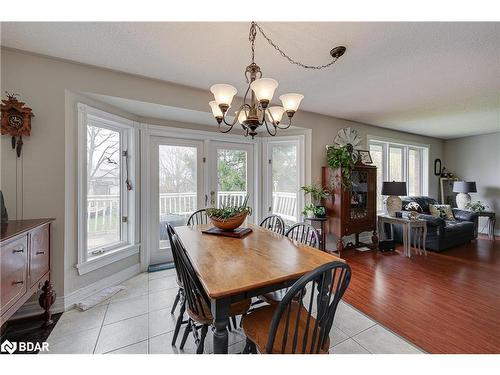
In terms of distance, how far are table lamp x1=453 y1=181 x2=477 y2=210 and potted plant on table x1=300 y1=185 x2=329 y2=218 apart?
3.74 m

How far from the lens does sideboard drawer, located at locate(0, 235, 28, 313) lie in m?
1.32

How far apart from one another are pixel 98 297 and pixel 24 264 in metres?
0.93

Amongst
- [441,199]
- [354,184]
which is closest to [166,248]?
[354,184]

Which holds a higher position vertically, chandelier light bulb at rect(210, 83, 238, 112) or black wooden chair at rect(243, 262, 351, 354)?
chandelier light bulb at rect(210, 83, 238, 112)

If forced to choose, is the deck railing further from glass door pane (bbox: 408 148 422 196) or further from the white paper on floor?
glass door pane (bbox: 408 148 422 196)

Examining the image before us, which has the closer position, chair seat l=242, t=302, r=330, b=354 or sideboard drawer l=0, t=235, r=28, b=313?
chair seat l=242, t=302, r=330, b=354

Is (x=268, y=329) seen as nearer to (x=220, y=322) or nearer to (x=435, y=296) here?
(x=220, y=322)

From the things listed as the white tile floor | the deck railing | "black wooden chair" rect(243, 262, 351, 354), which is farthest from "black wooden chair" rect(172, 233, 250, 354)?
the deck railing

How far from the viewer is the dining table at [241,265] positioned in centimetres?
107

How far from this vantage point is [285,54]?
75.1 inches

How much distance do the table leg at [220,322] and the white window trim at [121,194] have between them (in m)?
1.87

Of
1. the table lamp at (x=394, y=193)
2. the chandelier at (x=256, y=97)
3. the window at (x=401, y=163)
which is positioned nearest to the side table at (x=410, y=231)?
the table lamp at (x=394, y=193)

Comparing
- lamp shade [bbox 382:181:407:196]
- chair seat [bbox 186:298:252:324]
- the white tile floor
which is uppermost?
lamp shade [bbox 382:181:407:196]

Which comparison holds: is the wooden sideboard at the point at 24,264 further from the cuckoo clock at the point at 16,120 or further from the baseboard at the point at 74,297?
the cuckoo clock at the point at 16,120
